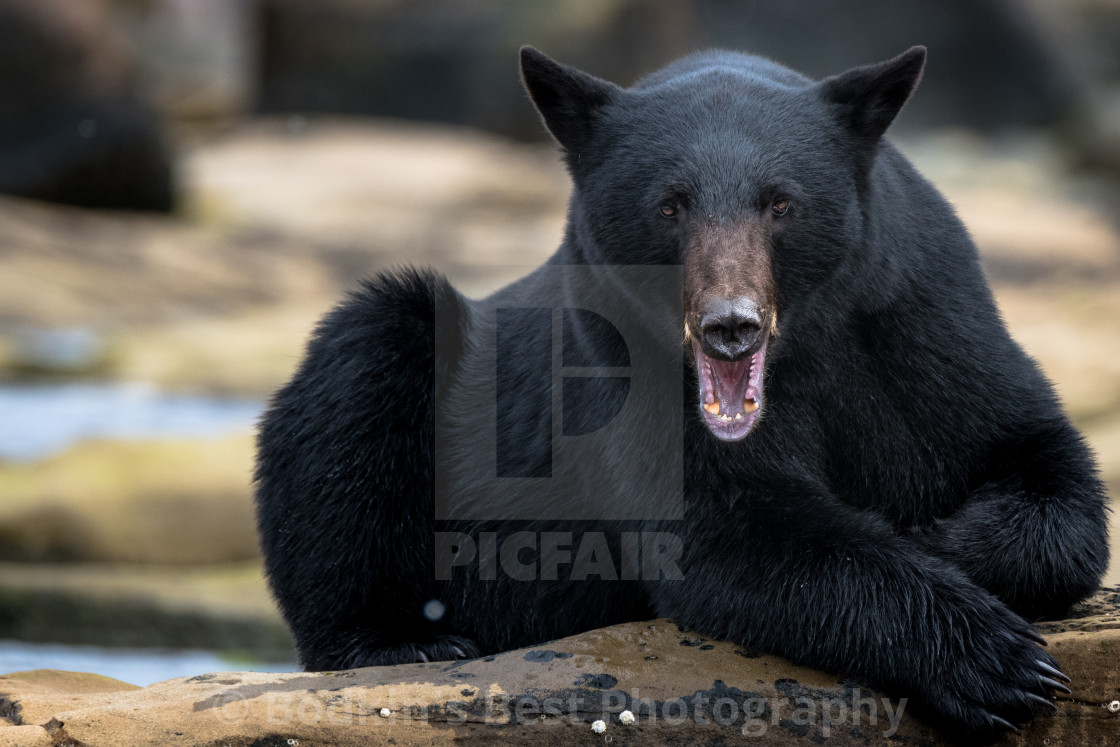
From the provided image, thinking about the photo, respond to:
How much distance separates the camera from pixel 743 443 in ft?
11.8

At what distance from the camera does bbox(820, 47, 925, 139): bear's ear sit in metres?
3.64

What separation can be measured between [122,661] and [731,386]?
4.27m

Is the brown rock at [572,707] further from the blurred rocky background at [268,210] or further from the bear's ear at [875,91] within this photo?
the bear's ear at [875,91]

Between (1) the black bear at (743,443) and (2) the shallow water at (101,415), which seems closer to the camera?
(1) the black bear at (743,443)

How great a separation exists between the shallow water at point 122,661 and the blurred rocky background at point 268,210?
35 millimetres

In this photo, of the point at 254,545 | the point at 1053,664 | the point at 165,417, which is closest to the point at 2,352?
the point at 165,417

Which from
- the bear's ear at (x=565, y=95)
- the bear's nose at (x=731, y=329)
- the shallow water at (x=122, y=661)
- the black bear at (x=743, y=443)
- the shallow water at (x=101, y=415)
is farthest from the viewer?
the shallow water at (x=101, y=415)

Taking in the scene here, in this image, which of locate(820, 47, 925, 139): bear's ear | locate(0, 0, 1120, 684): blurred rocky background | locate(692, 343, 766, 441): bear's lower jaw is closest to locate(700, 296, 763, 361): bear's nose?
locate(692, 343, 766, 441): bear's lower jaw

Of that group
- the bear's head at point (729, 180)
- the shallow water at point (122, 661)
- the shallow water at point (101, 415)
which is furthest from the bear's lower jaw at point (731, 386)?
the shallow water at point (101, 415)

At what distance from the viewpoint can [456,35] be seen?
22016 mm

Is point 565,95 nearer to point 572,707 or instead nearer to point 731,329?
point 731,329

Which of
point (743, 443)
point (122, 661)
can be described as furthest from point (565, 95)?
point (122, 661)

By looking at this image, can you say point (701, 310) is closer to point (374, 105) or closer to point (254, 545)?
point (254, 545)

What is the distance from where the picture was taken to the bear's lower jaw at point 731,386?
339 centimetres
